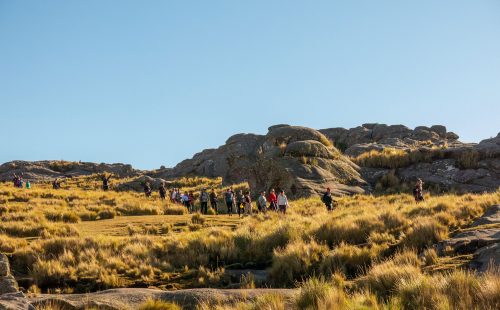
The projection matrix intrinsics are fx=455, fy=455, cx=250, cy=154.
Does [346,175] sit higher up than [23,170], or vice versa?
[23,170]

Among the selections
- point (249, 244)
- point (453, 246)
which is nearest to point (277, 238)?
point (249, 244)

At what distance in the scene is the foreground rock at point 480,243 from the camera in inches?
402

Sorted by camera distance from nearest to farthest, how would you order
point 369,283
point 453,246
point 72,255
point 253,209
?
point 369,283 → point 453,246 → point 72,255 → point 253,209

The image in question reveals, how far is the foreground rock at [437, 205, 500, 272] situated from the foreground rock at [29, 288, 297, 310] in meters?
4.36

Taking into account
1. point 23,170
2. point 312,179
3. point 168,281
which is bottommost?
point 168,281

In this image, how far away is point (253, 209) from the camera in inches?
1344

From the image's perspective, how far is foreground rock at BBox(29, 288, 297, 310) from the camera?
9.42 meters

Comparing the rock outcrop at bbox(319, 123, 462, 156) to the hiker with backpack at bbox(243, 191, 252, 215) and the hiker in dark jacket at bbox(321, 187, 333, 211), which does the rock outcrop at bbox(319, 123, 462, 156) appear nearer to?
the hiker with backpack at bbox(243, 191, 252, 215)

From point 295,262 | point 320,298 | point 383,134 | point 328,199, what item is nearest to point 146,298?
point 320,298

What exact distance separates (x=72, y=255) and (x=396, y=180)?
1044 inches

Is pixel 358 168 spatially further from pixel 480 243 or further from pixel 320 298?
pixel 320 298

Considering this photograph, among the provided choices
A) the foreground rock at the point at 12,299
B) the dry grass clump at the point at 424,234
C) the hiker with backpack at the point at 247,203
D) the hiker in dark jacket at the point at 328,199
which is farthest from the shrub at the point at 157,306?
the hiker with backpack at the point at 247,203

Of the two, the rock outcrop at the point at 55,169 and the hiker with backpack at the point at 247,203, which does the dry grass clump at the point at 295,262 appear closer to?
the hiker with backpack at the point at 247,203

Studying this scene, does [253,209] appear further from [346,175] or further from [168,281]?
[168,281]
